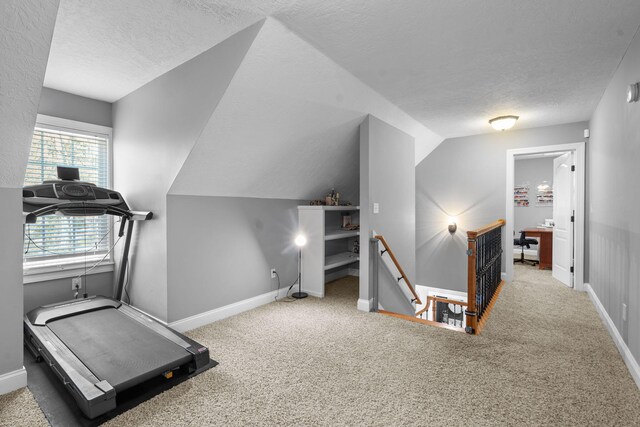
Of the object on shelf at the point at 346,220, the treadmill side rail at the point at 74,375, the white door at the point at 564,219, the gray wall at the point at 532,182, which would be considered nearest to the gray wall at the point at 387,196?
the object on shelf at the point at 346,220

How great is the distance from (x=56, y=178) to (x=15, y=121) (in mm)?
1847

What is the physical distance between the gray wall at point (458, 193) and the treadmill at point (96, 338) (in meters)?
4.40

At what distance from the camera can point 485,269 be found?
3703 mm

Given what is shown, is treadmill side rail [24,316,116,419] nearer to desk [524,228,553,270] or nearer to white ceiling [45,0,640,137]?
white ceiling [45,0,640,137]

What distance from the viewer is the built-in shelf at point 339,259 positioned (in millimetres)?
4376

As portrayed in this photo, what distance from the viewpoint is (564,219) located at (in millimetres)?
4867

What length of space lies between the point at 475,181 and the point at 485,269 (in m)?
2.13

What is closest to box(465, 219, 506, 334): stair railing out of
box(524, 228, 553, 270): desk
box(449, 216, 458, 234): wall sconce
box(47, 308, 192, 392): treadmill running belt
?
box(449, 216, 458, 234): wall sconce

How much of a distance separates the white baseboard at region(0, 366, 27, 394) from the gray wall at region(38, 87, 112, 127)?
2432mm

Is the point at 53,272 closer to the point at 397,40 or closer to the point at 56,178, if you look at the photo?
the point at 56,178

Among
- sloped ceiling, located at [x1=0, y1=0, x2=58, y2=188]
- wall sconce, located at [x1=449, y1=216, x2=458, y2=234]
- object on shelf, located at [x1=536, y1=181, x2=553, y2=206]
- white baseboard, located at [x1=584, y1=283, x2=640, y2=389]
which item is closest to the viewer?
sloped ceiling, located at [x1=0, y1=0, x2=58, y2=188]

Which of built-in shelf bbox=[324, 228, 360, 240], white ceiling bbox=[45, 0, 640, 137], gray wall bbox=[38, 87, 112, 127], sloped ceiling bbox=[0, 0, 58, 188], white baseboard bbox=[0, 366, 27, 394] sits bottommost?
white baseboard bbox=[0, 366, 27, 394]

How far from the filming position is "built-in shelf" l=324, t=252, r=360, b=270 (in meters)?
4.38

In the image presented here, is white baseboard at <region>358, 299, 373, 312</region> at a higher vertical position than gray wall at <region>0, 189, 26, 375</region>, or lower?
lower
